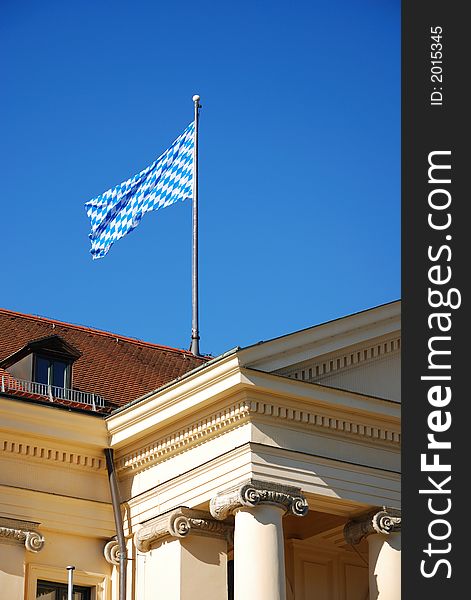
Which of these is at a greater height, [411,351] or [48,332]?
[48,332]

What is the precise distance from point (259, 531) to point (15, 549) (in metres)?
4.57

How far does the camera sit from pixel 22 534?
32.0m

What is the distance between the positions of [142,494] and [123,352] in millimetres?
6648

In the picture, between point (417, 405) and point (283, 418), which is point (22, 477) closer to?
point (283, 418)

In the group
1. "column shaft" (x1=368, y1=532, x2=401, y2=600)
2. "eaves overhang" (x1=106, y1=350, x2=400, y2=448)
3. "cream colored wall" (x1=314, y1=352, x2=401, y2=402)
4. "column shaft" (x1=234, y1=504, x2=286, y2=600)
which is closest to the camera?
"column shaft" (x1=234, y1=504, x2=286, y2=600)

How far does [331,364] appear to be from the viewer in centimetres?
3266

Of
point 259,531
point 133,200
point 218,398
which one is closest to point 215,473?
point 218,398

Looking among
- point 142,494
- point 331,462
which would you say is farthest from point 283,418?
point 142,494

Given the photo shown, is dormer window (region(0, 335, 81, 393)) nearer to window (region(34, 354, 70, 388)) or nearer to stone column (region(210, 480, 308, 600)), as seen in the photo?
window (region(34, 354, 70, 388))

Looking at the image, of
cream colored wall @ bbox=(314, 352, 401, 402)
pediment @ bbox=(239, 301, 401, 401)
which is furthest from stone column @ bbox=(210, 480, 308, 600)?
cream colored wall @ bbox=(314, 352, 401, 402)

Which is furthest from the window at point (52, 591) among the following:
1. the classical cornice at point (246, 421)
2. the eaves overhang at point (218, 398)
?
the eaves overhang at point (218, 398)

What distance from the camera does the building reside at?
3091 cm

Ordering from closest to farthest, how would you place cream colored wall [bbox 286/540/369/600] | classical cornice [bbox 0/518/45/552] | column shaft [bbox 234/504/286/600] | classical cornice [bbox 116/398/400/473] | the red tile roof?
1. column shaft [bbox 234/504/286/600]
2. classical cornice [bbox 116/398/400/473]
3. classical cornice [bbox 0/518/45/552]
4. cream colored wall [bbox 286/540/369/600]
5. the red tile roof

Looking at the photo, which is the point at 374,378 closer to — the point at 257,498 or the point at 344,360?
the point at 344,360
